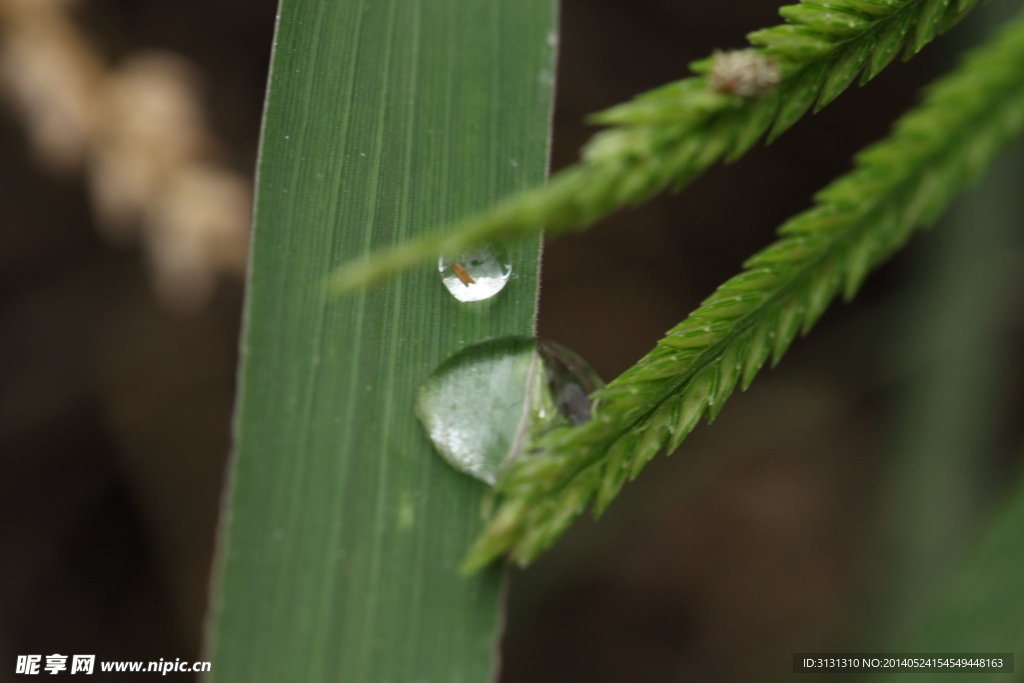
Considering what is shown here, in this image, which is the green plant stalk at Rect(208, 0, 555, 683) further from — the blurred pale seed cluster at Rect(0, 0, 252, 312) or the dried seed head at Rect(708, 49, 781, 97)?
the blurred pale seed cluster at Rect(0, 0, 252, 312)

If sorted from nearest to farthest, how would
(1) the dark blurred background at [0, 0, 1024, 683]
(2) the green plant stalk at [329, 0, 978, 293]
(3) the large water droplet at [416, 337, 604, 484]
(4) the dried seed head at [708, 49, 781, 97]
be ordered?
1. (2) the green plant stalk at [329, 0, 978, 293]
2. (4) the dried seed head at [708, 49, 781, 97]
3. (3) the large water droplet at [416, 337, 604, 484]
4. (1) the dark blurred background at [0, 0, 1024, 683]

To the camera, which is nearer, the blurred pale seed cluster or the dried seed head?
the dried seed head

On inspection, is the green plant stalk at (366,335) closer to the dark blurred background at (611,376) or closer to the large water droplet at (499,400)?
the large water droplet at (499,400)

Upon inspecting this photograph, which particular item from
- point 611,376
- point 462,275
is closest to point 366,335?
point 462,275

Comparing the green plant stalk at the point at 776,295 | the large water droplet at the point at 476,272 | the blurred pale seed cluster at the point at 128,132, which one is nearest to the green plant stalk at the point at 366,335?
the large water droplet at the point at 476,272

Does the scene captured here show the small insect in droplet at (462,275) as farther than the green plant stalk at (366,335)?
Yes

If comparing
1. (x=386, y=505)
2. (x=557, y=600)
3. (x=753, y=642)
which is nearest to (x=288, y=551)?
(x=386, y=505)

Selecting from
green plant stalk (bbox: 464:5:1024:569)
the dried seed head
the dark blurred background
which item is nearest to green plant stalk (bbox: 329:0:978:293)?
the dried seed head
